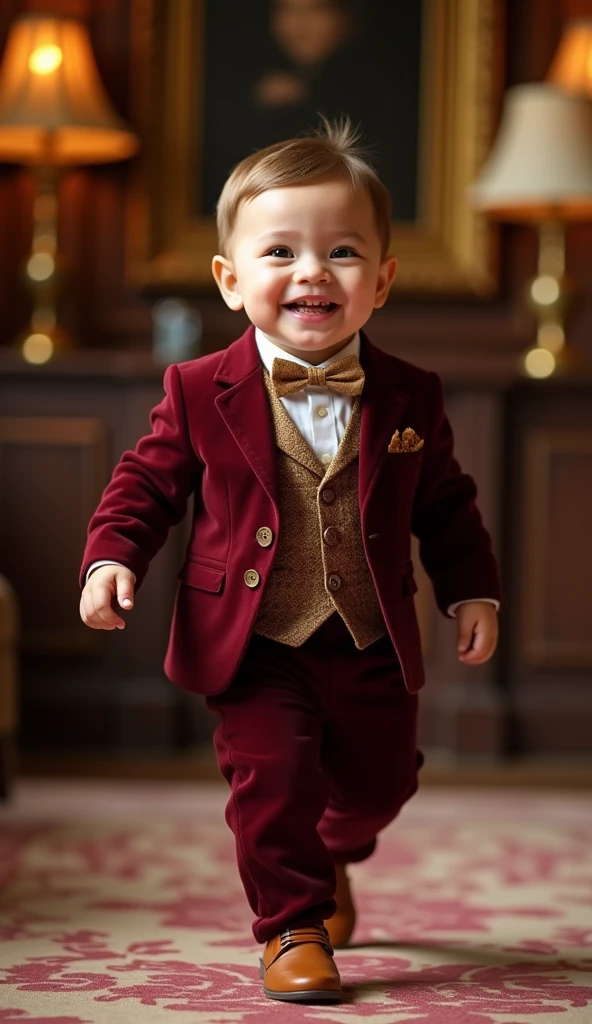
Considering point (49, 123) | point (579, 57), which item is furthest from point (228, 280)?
point (579, 57)

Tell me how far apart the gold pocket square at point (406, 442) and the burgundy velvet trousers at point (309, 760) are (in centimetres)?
25

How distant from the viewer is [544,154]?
3.94m

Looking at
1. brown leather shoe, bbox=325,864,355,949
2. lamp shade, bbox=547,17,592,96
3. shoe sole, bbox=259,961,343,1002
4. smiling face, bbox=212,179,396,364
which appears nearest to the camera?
shoe sole, bbox=259,961,343,1002

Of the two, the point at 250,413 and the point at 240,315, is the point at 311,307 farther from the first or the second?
the point at 240,315

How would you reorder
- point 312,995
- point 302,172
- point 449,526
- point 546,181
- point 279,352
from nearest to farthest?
point 312,995
point 302,172
point 279,352
point 449,526
point 546,181

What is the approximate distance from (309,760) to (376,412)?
1.55 ft

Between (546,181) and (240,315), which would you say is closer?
(546,181)

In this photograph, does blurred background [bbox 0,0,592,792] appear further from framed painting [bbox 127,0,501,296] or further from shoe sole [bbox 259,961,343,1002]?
shoe sole [bbox 259,961,343,1002]

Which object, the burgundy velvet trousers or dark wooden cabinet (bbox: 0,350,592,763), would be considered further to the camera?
dark wooden cabinet (bbox: 0,350,592,763)

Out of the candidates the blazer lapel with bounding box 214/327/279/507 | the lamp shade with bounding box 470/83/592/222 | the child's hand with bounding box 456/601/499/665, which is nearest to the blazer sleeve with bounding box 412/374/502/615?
the child's hand with bounding box 456/601/499/665

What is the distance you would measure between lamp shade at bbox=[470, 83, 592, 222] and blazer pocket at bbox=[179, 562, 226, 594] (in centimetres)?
226

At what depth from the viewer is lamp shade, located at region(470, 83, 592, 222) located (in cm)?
392

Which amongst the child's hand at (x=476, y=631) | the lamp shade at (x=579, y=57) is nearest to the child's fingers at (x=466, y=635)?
the child's hand at (x=476, y=631)

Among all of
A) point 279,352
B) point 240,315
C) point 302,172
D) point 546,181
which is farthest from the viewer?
point 240,315
